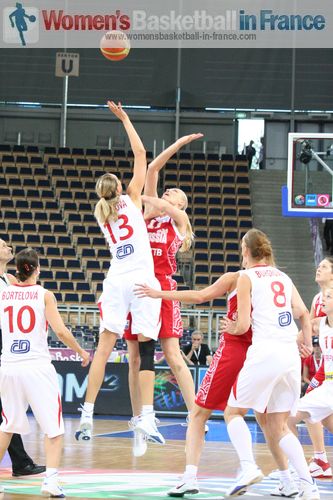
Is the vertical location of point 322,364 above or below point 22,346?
below

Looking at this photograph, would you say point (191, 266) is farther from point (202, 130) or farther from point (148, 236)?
point (148, 236)

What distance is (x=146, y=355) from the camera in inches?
329

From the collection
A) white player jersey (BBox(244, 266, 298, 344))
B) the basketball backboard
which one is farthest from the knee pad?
the basketball backboard

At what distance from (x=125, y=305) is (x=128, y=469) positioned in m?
1.68

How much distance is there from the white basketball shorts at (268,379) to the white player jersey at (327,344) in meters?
1.90

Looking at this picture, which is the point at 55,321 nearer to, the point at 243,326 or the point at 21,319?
the point at 21,319

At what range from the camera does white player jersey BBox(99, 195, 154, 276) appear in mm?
8047

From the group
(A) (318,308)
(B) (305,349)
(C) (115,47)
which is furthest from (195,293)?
(C) (115,47)

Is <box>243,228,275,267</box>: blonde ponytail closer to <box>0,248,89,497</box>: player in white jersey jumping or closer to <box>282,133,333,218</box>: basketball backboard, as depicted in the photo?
<box>0,248,89,497</box>: player in white jersey jumping

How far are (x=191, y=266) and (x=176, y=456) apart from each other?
48.7ft

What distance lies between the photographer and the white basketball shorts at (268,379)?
21.9 ft

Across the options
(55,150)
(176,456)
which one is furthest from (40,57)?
(176,456)

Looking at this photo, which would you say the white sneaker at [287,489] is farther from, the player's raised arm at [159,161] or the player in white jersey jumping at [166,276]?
the player's raised arm at [159,161]

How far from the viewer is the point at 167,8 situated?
94.1ft
